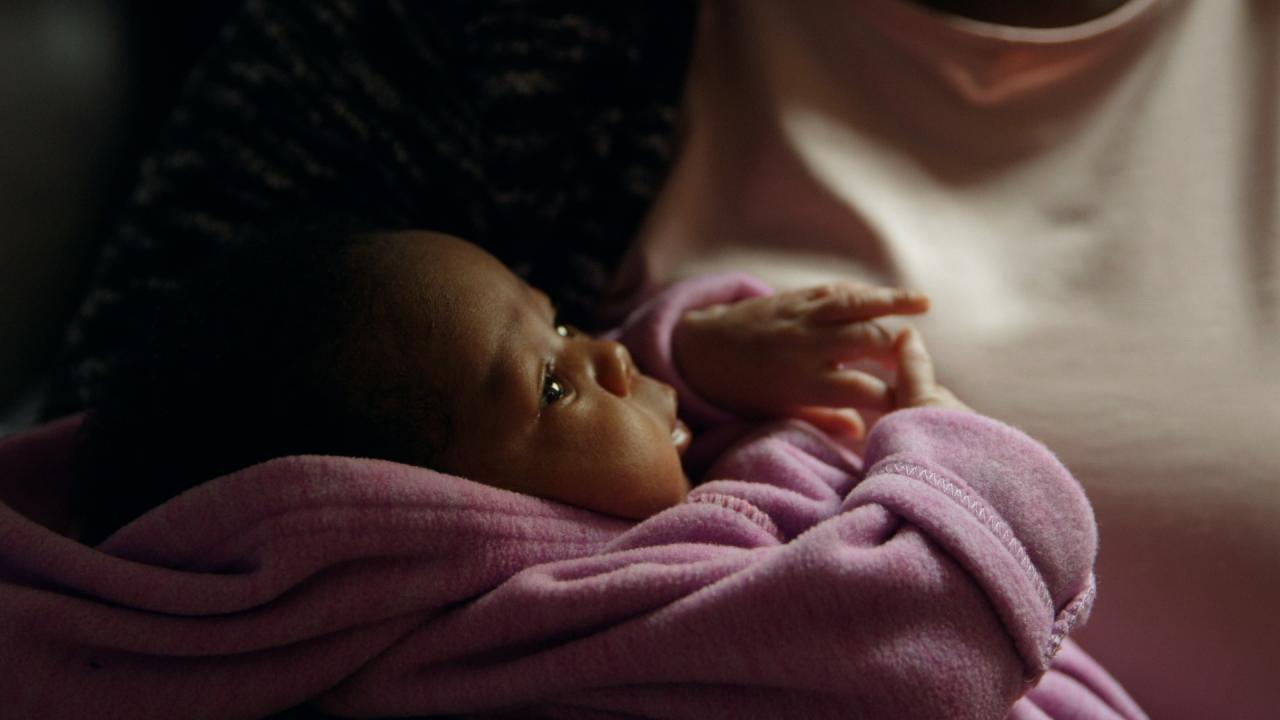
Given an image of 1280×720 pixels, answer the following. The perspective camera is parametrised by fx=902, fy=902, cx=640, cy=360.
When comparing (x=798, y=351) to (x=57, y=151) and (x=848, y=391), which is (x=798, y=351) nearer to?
(x=848, y=391)

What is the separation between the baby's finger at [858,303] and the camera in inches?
29.9

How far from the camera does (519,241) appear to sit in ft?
3.10

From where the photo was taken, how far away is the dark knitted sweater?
2.85ft

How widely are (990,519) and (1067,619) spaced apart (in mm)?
86

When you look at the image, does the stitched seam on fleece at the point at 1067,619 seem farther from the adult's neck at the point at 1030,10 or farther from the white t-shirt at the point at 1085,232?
the adult's neck at the point at 1030,10

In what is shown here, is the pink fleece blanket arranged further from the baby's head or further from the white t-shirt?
the white t-shirt

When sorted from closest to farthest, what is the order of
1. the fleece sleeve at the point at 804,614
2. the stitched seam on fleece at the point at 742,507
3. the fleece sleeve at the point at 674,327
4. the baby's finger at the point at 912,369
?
the fleece sleeve at the point at 804,614, the stitched seam on fleece at the point at 742,507, the baby's finger at the point at 912,369, the fleece sleeve at the point at 674,327

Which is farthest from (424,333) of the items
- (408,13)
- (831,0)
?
(831,0)

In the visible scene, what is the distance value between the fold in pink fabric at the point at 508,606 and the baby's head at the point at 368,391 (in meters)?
0.04

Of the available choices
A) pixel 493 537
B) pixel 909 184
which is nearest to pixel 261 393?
pixel 493 537

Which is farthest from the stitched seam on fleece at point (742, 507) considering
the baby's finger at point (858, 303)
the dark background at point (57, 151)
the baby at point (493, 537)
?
the dark background at point (57, 151)

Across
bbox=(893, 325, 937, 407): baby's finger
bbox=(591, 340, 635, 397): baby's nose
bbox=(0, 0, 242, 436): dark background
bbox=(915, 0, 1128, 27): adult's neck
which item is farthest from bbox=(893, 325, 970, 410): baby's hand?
bbox=(0, 0, 242, 436): dark background

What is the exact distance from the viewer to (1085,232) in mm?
832

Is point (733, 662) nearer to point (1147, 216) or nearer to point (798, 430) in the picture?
point (798, 430)
